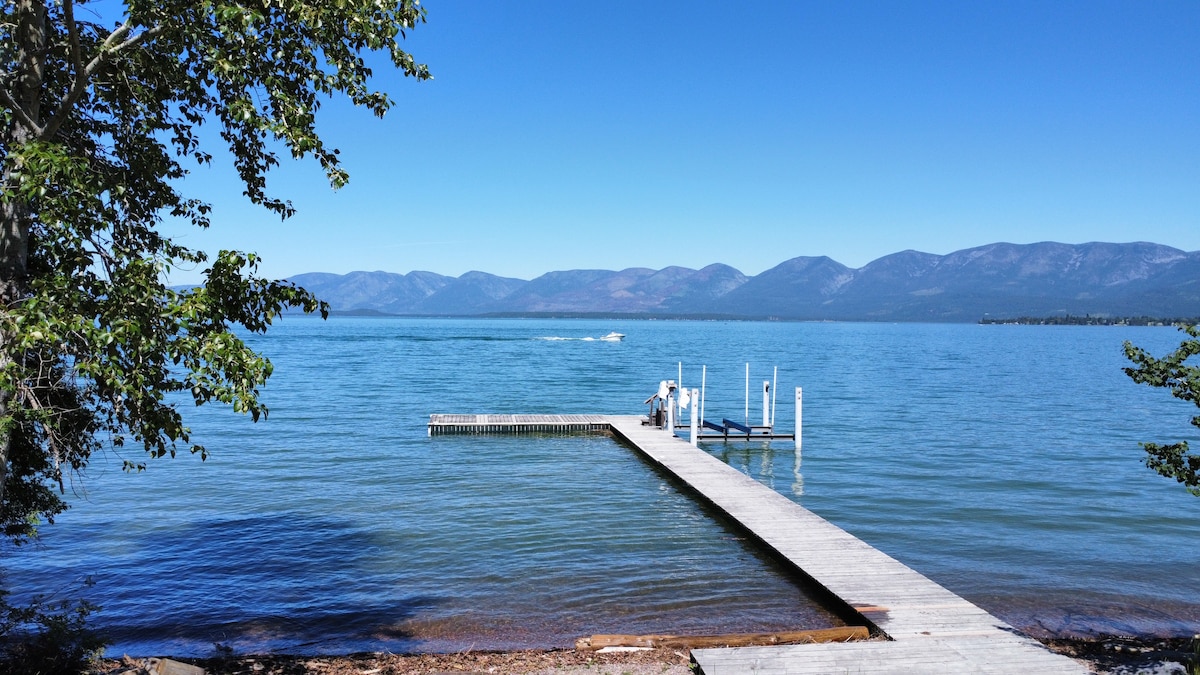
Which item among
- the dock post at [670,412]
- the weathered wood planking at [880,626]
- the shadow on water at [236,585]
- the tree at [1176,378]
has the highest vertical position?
the tree at [1176,378]

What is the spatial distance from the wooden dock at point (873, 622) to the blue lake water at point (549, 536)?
1.86 feet

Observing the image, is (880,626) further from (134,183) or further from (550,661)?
(134,183)

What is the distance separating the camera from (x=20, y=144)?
217 inches

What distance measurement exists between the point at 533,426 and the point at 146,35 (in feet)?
72.1

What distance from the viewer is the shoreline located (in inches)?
311

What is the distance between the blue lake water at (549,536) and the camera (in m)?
10.8

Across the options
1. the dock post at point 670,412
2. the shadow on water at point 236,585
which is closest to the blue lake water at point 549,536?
the shadow on water at point 236,585

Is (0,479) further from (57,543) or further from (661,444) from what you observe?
(661,444)

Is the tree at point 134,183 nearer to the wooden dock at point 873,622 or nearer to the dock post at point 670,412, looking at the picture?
the wooden dock at point 873,622

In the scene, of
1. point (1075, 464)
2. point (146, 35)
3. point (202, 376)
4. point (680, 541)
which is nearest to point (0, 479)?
point (202, 376)

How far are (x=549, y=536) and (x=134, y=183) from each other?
963 cm

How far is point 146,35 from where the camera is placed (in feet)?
19.0

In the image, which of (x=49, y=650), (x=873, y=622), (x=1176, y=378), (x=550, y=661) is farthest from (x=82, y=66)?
(x=1176, y=378)

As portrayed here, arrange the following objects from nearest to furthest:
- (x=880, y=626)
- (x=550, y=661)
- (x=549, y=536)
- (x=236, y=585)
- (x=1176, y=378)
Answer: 1. (x=1176, y=378)
2. (x=550, y=661)
3. (x=880, y=626)
4. (x=236, y=585)
5. (x=549, y=536)
